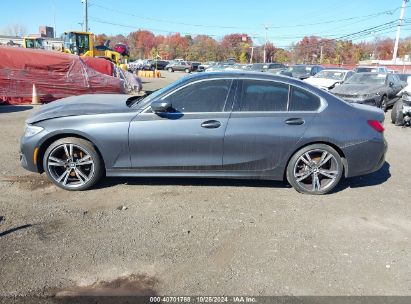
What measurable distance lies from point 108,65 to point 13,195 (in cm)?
1090

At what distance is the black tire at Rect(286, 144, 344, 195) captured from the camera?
4.68m

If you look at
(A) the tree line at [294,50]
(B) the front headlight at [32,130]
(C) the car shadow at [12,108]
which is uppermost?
(A) the tree line at [294,50]

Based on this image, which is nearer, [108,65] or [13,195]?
[13,195]

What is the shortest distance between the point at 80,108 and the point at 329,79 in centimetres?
1510

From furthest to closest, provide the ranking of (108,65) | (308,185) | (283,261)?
(108,65)
(308,185)
(283,261)

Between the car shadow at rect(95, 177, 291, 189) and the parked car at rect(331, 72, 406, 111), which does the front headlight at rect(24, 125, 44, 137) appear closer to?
the car shadow at rect(95, 177, 291, 189)

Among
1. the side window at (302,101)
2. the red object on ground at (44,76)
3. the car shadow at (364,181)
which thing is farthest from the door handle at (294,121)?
Result: the red object on ground at (44,76)

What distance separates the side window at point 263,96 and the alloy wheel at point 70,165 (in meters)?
2.15

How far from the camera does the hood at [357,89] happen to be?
41.5 feet

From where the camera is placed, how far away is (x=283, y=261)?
3271 mm

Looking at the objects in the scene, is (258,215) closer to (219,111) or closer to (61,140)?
→ (219,111)

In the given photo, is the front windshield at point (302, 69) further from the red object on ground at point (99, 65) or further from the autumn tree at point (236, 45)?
the autumn tree at point (236, 45)

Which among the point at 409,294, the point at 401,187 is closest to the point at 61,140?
the point at 409,294

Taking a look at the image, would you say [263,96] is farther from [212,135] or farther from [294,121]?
[212,135]
